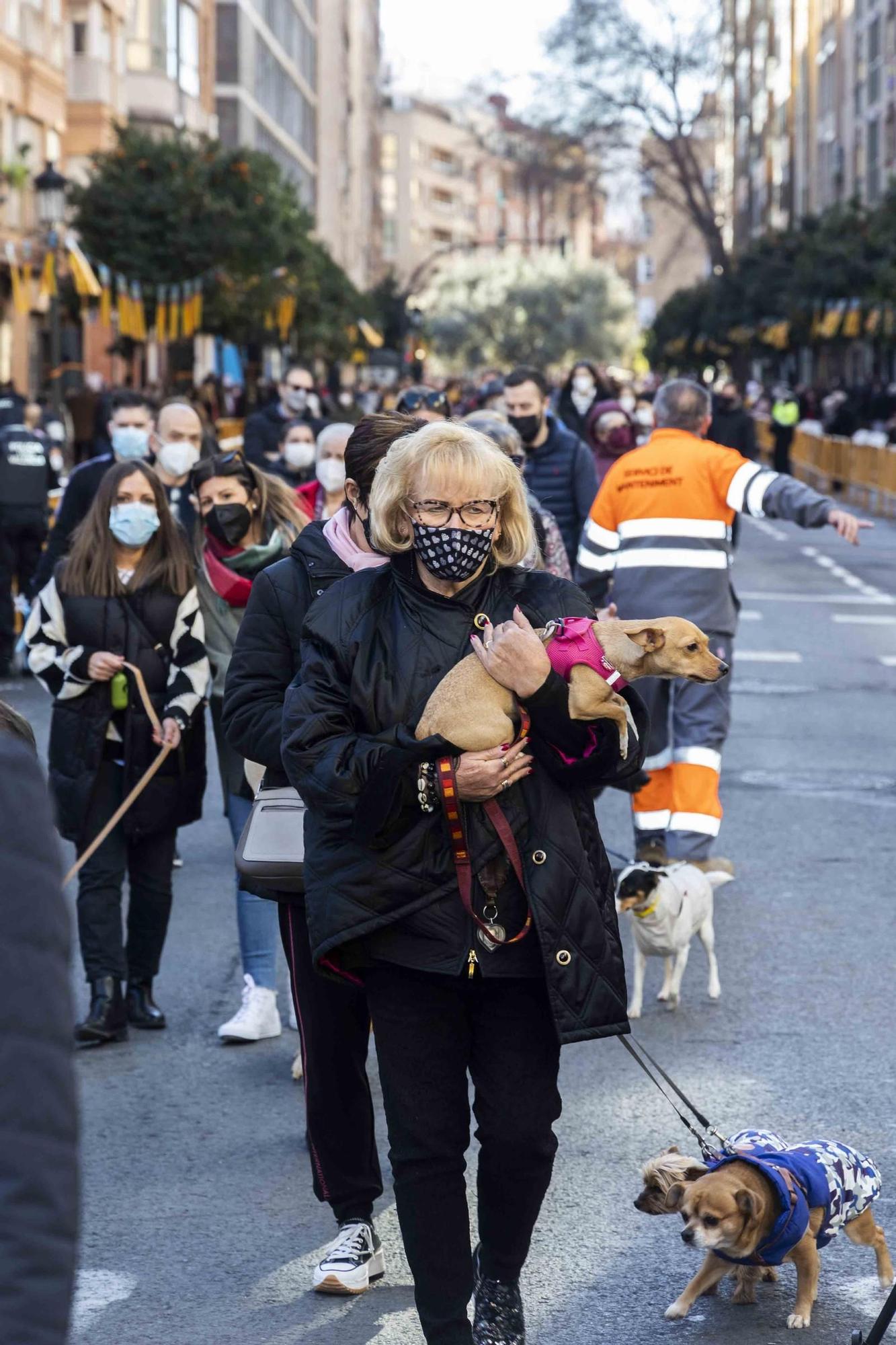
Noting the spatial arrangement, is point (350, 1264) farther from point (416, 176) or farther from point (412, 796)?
point (416, 176)

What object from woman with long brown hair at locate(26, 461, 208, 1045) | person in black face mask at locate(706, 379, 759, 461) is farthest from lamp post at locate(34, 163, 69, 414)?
woman with long brown hair at locate(26, 461, 208, 1045)

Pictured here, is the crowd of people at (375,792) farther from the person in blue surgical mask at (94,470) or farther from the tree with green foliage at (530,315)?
the tree with green foliage at (530,315)

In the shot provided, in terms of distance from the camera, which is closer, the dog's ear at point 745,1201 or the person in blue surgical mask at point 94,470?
the dog's ear at point 745,1201

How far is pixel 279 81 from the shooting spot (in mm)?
79250

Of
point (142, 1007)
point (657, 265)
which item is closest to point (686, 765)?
point (142, 1007)

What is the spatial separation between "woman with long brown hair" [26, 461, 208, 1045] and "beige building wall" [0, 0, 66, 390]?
30535 mm

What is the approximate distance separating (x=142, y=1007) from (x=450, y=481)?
11.6 ft

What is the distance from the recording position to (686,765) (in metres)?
8.08

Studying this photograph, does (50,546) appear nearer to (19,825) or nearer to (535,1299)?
(535,1299)

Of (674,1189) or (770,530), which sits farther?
(770,530)

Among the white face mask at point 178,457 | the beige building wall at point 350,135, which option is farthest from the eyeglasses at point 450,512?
the beige building wall at point 350,135

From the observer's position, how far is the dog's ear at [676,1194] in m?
4.28

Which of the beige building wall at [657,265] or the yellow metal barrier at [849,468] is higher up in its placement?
the beige building wall at [657,265]

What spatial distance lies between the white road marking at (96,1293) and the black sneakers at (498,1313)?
96 centimetres
